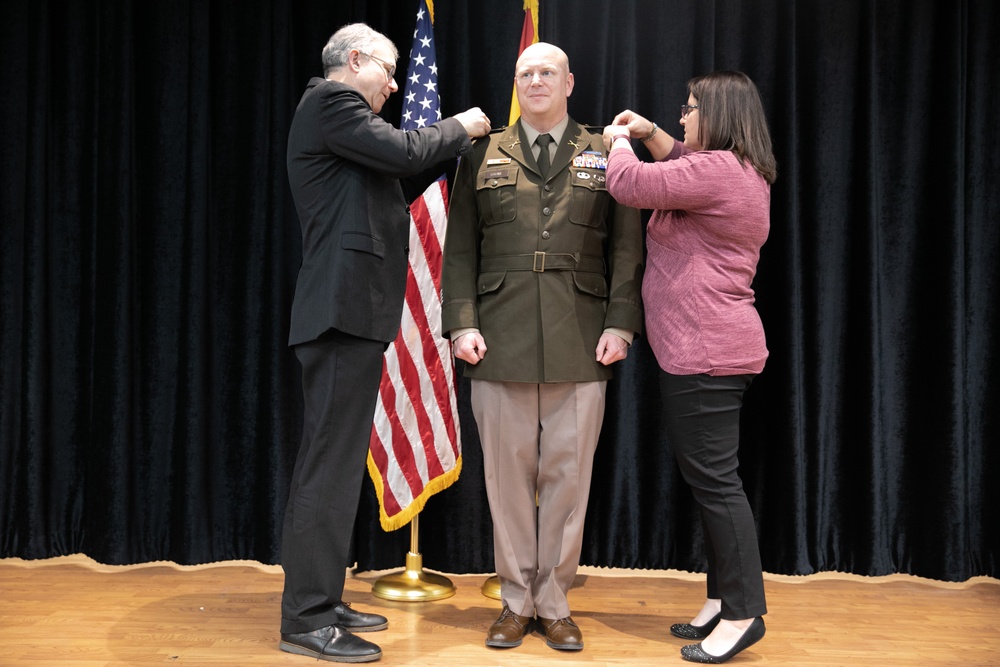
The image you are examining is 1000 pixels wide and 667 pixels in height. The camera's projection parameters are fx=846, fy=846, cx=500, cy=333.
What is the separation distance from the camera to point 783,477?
11.2ft

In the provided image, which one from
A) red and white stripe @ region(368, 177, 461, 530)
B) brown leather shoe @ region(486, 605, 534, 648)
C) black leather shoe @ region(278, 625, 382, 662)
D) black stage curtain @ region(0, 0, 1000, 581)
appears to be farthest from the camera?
black stage curtain @ region(0, 0, 1000, 581)

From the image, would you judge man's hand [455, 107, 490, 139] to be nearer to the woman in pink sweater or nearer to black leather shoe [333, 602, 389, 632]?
the woman in pink sweater

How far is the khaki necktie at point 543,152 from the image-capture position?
2545 millimetres

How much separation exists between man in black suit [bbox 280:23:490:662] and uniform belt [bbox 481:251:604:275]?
0.32 meters

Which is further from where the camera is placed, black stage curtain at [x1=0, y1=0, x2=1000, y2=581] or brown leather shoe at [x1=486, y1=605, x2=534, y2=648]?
black stage curtain at [x1=0, y1=0, x2=1000, y2=581]

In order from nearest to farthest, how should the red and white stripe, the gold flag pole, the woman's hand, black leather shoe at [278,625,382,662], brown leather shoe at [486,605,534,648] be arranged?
black leather shoe at [278,625,382,662] → brown leather shoe at [486,605,534,648] → the woman's hand → the gold flag pole → the red and white stripe

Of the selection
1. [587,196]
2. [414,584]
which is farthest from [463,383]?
[587,196]

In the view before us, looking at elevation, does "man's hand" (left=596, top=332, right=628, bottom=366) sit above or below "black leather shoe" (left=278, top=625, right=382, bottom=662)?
above

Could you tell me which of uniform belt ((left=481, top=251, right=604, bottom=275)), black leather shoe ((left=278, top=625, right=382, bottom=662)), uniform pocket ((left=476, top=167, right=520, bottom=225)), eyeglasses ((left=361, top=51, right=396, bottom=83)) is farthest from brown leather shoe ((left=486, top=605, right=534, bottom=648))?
eyeglasses ((left=361, top=51, right=396, bottom=83))

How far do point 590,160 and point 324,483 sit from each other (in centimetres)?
124

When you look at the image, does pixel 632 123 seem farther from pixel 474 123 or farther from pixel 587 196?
pixel 474 123

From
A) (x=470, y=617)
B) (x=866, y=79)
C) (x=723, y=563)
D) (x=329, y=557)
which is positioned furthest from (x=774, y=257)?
(x=329, y=557)

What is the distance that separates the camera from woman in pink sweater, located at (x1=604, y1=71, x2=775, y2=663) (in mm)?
2371

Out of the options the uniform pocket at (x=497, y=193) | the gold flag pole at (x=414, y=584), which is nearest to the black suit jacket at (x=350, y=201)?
the uniform pocket at (x=497, y=193)
